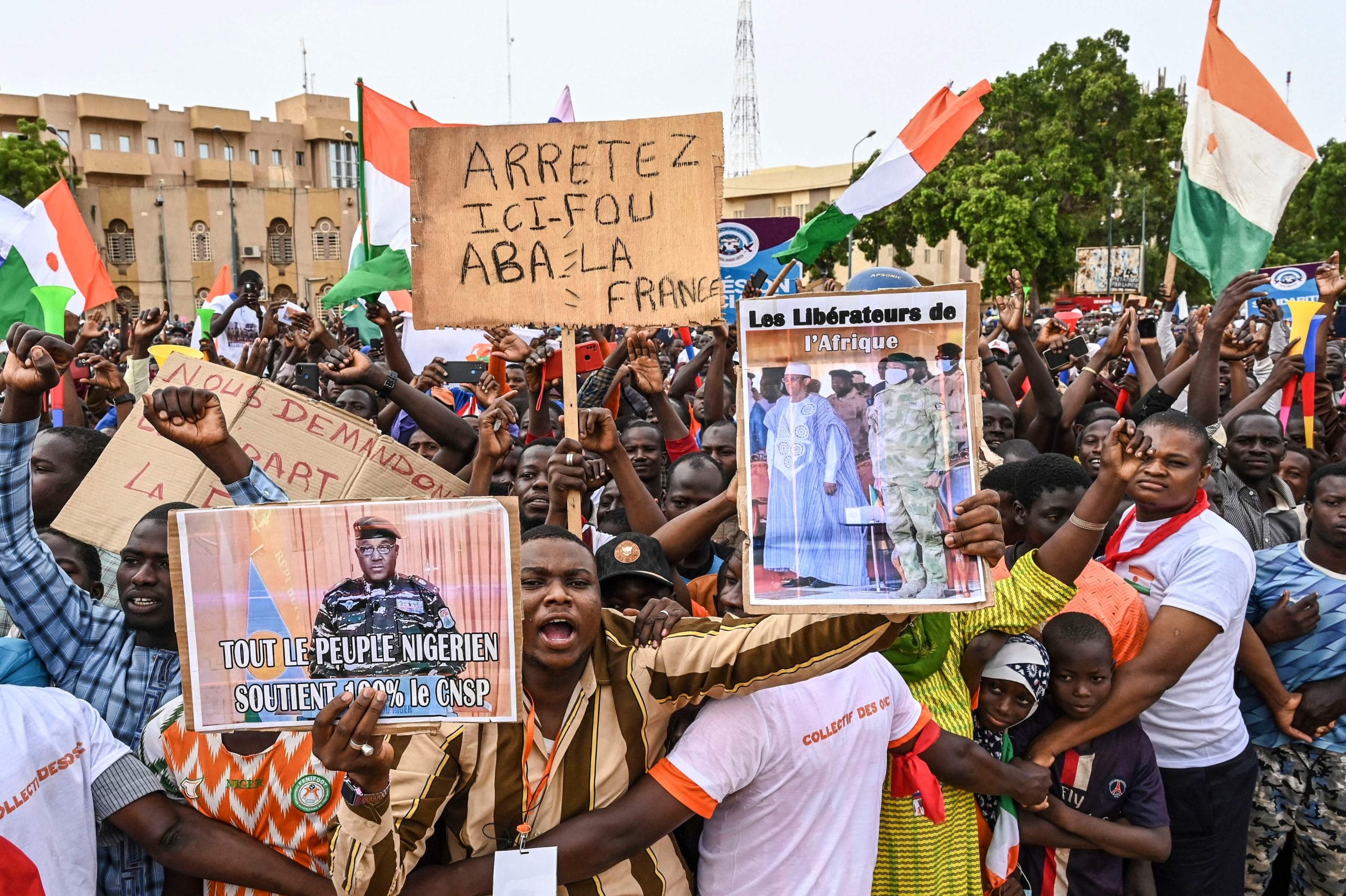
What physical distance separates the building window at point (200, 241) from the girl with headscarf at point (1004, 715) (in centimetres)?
5683

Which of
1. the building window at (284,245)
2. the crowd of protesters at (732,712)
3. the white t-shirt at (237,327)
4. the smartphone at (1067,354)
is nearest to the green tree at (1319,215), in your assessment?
the smartphone at (1067,354)

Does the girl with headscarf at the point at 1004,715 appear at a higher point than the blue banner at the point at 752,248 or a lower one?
lower

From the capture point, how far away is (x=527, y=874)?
6.88 ft

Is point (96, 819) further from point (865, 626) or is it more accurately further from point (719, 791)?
point (865, 626)

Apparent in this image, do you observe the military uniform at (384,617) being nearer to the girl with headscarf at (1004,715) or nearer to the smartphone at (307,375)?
the girl with headscarf at (1004,715)

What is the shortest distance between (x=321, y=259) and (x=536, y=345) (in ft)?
176

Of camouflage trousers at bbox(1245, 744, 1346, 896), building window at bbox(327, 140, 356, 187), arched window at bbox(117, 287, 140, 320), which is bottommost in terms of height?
camouflage trousers at bbox(1245, 744, 1346, 896)

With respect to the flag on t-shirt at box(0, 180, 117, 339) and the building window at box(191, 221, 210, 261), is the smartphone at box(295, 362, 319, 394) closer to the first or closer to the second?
the flag on t-shirt at box(0, 180, 117, 339)

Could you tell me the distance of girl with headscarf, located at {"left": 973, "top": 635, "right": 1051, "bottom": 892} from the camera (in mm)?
2869

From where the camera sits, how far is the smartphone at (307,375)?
26.2 feet

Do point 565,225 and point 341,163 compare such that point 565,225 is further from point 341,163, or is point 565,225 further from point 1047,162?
point 341,163

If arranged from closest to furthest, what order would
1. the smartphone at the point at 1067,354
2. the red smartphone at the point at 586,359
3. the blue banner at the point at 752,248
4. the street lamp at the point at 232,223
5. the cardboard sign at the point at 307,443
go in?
the cardboard sign at the point at 307,443 → the red smartphone at the point at 586,359 → the blue banner at the point at 752,248 → the smartphone at the point at 1067,354 → the street lamp at the point at 232,223

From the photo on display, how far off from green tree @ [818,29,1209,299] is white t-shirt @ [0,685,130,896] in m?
30.0

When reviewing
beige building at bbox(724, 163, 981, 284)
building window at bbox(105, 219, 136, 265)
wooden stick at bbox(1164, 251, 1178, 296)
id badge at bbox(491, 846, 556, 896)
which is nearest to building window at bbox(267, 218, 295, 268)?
building window at bbox(105, 219, 136, 265)
